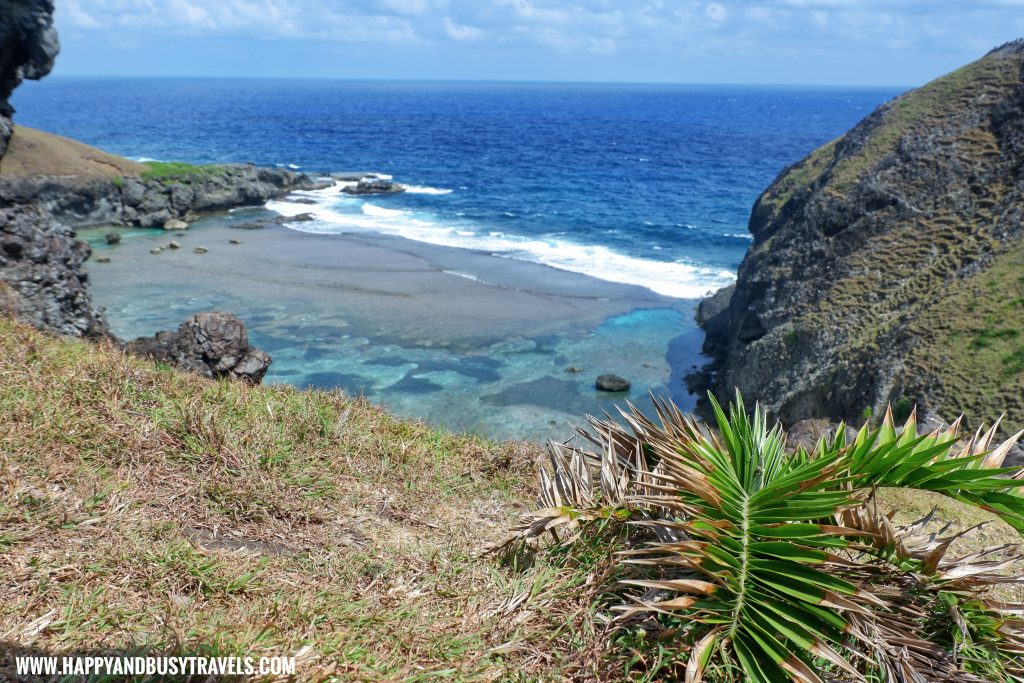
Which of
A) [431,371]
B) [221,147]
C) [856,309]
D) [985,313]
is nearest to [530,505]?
[985,313]

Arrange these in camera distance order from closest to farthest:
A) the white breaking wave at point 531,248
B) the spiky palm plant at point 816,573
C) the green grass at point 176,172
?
the spiky palm plant at point 816,573
the white breaking wave at point 531,248
the green grass at point 176,172

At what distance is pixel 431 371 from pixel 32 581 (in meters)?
19.2

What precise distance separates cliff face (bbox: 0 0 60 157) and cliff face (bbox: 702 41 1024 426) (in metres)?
30.9

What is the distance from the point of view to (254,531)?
526 centimetres

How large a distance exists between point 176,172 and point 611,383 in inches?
1527

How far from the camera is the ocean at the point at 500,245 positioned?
22.7 metres

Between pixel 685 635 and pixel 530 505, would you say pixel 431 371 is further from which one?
pixel 685 635

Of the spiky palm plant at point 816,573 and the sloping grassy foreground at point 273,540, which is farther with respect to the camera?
the sloping grassy foreground at point 273,540

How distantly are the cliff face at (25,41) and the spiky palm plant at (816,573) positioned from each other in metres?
36.6

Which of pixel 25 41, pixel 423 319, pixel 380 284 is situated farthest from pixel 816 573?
pixel 25 41

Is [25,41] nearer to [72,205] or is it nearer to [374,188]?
[72,205]

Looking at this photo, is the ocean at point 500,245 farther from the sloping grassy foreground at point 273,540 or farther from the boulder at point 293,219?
the sloping grassy foreground at point 273,540

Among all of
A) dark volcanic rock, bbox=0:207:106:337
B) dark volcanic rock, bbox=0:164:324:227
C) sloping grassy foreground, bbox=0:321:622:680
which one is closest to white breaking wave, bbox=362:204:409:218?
dark volcanic rock, bbox=0:164:324:227

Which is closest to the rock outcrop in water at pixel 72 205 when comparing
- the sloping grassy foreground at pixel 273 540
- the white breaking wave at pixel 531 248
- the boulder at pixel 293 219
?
the sloping grassy foreground at pixel 273 540
